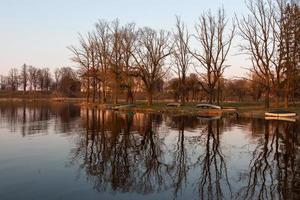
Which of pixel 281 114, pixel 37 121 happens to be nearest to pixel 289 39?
pixel 281 114

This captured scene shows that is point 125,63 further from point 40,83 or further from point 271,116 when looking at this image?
point 40,83

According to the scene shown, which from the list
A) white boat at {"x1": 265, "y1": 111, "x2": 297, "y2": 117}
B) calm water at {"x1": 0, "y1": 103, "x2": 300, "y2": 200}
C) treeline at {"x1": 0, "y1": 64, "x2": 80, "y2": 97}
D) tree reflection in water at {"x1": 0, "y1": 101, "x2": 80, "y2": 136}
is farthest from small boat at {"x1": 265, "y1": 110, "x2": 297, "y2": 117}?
treeline at {"x1": 0, "y1": 64, "x2": 80, "y2": 97}

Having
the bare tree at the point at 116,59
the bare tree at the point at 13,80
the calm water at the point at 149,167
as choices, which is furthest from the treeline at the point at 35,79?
the calm water at the point at 149,167

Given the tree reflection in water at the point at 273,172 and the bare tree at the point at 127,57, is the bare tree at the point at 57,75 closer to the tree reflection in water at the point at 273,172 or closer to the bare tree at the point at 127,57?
the bare tree at the point at 127,57

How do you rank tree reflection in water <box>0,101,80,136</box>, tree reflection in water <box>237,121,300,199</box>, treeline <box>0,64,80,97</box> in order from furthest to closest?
treeline <box>0,64,80,97</box> → tree reflection in water <box>0,101,80,136</box> → tree reflection in water <box>237,121,300,199</box>

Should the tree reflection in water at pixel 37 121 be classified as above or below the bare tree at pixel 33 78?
below

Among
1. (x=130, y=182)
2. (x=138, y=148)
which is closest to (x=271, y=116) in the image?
(x=138, y=148)

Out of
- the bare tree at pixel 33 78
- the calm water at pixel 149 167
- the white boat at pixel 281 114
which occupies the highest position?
the bare tree at pixel 33 78

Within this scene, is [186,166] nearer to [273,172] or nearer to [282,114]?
[273,172]

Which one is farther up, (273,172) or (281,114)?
(281,114)

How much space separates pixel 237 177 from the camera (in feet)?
38.9

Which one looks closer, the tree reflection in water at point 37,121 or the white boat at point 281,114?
the tree reflection in water at point 37,121

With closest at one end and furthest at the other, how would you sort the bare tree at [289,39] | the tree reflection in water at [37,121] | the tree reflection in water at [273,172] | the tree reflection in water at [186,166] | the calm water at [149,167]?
the tree reflection in water at [273,172] → the calm water at [149,167] → the tree reflection in water at [186,166] → the tree reflection in water at [37,121] → the bare tree at [289,39]

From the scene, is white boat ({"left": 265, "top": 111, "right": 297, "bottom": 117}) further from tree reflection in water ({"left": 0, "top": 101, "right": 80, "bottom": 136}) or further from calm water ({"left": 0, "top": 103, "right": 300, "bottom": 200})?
tree reflection in water ({"left": 0, "top": 101, "right": 80, "bottom": 136})
